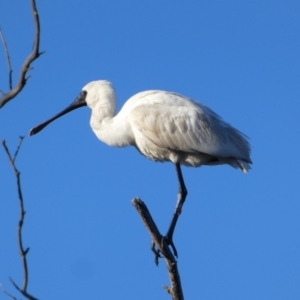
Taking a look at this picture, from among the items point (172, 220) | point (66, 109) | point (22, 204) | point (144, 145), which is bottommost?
point (22, 204)

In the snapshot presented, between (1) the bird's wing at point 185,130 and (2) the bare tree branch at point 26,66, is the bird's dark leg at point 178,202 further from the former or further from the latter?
(2) the bare tree branch at point 26,66

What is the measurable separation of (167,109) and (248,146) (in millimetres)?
1588

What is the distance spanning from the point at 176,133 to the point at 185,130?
0.60ft

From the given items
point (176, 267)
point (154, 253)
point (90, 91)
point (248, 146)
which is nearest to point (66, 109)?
point (90, 91)

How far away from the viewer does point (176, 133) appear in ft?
46.7

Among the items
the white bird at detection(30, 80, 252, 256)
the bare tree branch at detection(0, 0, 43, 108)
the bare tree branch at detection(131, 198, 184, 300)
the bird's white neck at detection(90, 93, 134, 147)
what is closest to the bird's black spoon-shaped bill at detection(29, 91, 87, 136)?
the bird's white neck at detection(90, 93, 134, 147)

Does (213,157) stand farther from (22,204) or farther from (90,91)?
(22,204)

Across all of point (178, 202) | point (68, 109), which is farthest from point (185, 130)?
point (68, 109)

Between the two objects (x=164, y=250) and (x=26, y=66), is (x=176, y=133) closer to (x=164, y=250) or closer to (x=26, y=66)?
(x=164, y=250)

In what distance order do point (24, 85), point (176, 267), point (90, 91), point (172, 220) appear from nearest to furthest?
point (24, 85) < point (176, 267) < point (172, 220) < point (90, 91)

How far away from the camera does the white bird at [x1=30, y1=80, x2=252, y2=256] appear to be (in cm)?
1402

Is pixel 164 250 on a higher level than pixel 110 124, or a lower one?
lower

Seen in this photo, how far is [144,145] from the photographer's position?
14039mm

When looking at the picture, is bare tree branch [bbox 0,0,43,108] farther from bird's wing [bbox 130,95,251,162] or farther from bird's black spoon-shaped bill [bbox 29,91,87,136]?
bird's black spoon-shaped bill [bbox 29,91,87,136]
